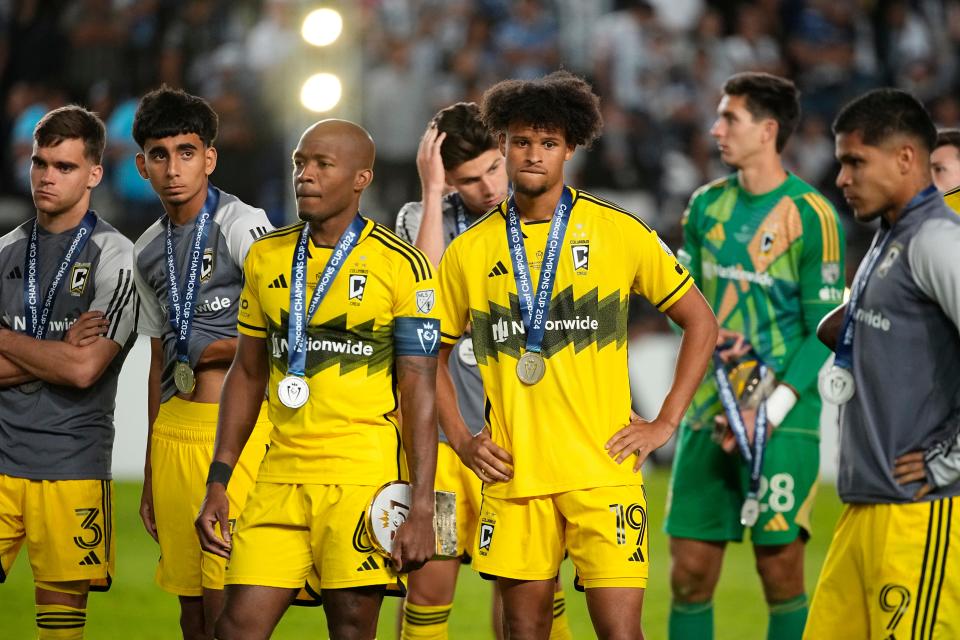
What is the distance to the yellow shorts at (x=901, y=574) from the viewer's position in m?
4.19

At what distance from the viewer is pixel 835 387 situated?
4.44 meters

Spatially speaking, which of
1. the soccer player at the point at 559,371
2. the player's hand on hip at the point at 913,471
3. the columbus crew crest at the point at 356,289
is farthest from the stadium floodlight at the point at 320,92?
the player's hand on hip at the point at 913,471

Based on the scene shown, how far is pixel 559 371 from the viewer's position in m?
4.67

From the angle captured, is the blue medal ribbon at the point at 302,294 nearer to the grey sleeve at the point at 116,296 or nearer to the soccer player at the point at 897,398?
the grey sleeve at the point at 116,296

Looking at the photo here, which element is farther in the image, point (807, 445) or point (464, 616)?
point (464, 616)

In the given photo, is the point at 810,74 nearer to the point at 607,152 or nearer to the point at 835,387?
the point at 607,152

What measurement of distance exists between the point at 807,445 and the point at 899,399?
6.47 feet

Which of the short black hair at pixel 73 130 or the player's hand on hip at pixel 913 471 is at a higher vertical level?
the short black hair at pixel 73 130

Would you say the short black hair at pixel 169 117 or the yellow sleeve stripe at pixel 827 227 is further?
the yellow sleeve stripe at pixel 827 227

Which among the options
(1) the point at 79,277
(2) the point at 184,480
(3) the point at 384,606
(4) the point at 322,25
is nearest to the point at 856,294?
(2) the point at 184,480

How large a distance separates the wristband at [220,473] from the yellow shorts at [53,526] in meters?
1.17

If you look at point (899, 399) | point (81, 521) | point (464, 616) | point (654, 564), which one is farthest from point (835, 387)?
point (654, 564)

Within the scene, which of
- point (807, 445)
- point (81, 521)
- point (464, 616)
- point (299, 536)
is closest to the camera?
point (299, 536)

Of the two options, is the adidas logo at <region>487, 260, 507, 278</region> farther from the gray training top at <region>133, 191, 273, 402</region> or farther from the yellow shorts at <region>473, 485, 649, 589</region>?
the gray training top at <region>133, 191, 273, 402</region>
